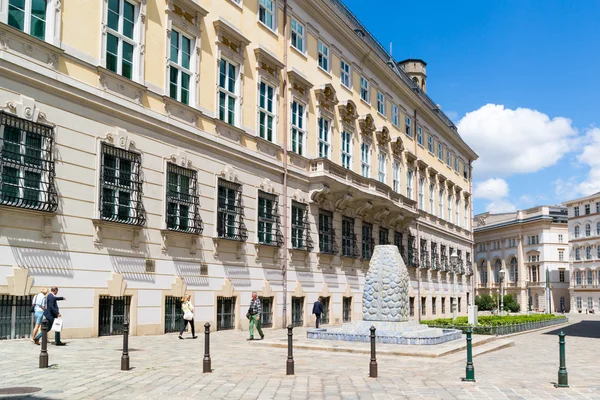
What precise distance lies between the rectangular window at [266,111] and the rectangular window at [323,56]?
18.8 ft

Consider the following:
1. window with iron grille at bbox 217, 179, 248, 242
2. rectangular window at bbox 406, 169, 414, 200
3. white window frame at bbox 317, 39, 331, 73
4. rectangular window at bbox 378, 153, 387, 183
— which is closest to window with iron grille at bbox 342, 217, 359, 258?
rectangular window at bbox 378, 153, 387, 183

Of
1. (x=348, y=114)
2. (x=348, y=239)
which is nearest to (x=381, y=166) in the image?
(x=348, y=114)

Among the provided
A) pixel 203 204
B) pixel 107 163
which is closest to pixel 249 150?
pixel 203 204

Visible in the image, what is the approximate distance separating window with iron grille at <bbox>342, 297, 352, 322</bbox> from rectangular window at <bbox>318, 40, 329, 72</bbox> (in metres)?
12.1

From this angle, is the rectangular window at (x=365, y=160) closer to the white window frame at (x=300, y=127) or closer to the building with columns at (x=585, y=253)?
the white window frame at (x=300, y=127)

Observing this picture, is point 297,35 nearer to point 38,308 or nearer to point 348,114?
point 348,114

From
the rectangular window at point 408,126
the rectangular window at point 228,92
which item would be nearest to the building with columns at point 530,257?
the rectangular window at point 408,126

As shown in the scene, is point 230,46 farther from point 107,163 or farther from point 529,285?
point 529,285

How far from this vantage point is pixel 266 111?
27.9 meters

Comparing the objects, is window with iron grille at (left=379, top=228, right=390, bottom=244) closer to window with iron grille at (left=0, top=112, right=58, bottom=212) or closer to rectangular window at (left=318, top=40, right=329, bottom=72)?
rectangular window at (left=318, top=40, right=329, bottom=72)

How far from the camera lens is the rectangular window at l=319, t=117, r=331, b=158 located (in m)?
32.8

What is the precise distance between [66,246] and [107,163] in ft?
9.78

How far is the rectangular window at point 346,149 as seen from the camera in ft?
116

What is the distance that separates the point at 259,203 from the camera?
2688 cm
